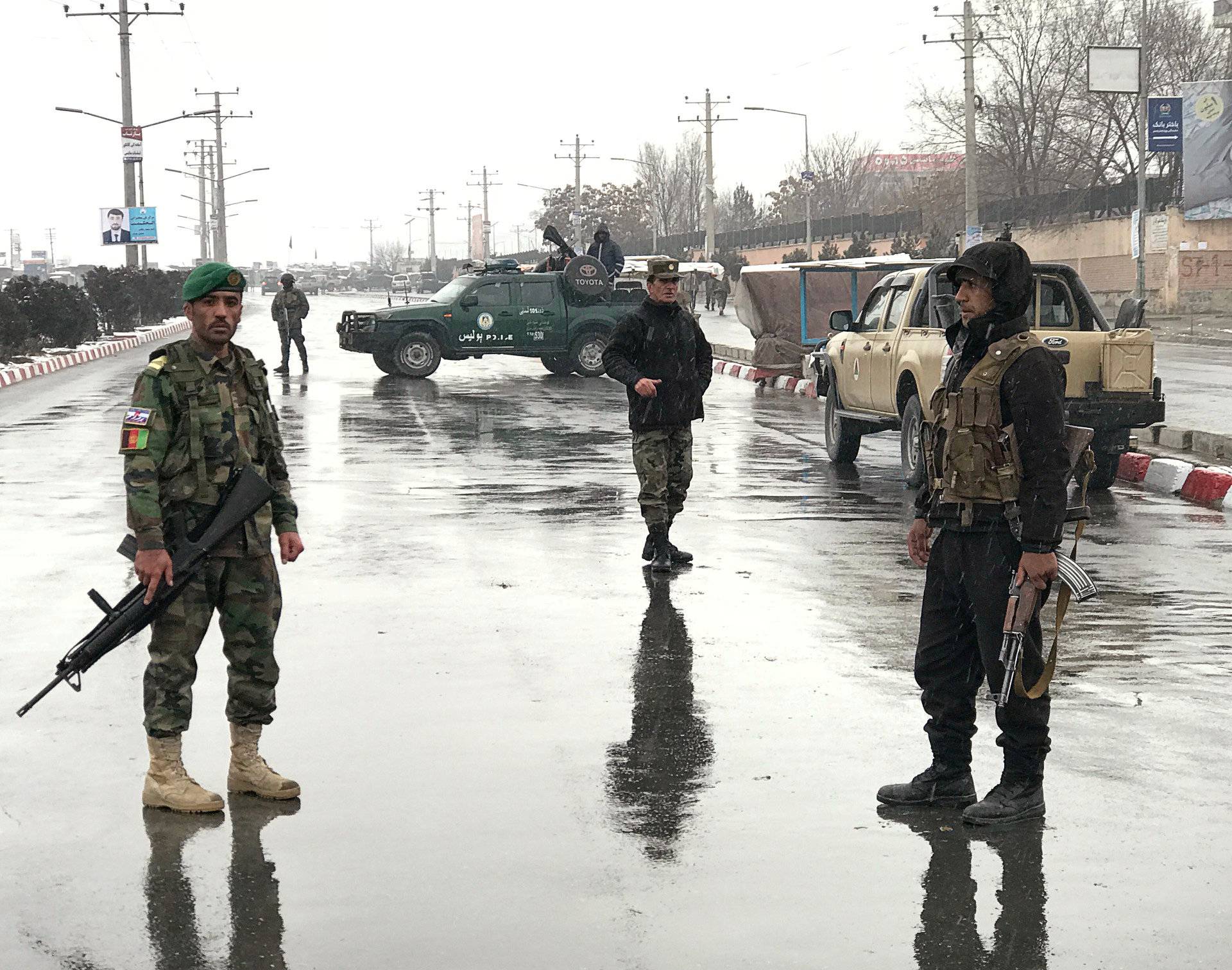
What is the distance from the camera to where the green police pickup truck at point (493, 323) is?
95.2 ft

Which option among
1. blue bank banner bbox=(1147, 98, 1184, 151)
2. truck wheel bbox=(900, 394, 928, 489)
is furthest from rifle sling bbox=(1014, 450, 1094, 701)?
blue bank banner bbox=(1147, 98, 1184, 151)

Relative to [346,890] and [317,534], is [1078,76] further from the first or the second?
[346,890]

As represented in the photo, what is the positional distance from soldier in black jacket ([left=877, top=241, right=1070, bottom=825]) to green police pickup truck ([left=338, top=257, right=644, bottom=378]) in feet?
78.4

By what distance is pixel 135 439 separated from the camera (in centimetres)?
537

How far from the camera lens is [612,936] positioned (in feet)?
14.3

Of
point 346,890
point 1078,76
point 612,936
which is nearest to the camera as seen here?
point 612,936

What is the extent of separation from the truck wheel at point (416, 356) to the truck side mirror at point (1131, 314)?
16.5 m

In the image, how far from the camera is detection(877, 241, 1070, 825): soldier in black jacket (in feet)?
16.9

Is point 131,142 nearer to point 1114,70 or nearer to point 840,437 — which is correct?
point 1114,70

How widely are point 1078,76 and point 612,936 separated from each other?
213 ft

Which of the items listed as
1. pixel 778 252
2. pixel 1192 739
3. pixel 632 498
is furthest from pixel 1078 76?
pixel 1192 739

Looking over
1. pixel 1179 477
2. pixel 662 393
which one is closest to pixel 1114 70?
pixel 1179 477

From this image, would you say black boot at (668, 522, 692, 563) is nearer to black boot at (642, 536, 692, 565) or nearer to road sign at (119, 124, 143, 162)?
black boot at (642, 536, 692, 565)

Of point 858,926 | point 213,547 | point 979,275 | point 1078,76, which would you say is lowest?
point 858,926
